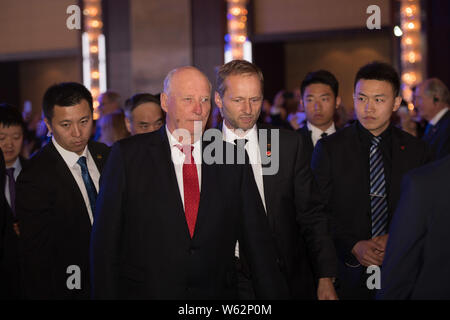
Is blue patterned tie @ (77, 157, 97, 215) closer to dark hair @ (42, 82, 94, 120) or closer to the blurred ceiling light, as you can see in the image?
dark hair @ (42, 82, 94, 120)

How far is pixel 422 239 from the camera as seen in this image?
1696 mm

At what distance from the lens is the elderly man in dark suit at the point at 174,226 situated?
2.29m

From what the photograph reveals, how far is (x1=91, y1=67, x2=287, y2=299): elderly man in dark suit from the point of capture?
229 centimetres

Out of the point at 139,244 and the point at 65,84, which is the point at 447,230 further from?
the point at 65,84

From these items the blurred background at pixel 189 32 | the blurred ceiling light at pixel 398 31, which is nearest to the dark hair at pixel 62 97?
the blurred background at pixel 189 32

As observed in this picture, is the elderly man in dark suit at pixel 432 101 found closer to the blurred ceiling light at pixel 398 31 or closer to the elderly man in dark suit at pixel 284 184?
the elderly man in dark suit at pixel 284 184

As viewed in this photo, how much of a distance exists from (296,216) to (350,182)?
0.39m

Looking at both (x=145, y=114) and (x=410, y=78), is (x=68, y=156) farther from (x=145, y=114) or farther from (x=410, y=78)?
(x=410, y=78)

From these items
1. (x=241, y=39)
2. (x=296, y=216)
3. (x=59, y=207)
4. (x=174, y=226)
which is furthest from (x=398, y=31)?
(x=174, y=226)

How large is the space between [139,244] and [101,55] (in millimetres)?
8793

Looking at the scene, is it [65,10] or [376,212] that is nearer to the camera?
[376,212]

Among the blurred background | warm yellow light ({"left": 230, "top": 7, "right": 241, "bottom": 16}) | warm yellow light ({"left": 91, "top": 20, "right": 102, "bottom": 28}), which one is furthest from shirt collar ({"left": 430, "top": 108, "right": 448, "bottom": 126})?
warm yellow light ({"left": 91, "top": 20, "right": 102, "bottom": 28})

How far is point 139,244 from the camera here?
231 cm
